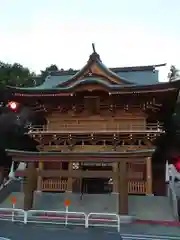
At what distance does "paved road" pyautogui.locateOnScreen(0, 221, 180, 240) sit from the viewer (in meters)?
9.26

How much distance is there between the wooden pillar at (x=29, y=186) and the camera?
13.1m

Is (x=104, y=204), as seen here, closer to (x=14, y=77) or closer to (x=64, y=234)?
(x=64, y=234)

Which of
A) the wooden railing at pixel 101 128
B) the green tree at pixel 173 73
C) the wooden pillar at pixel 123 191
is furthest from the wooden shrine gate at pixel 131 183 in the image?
the green tree at pixel 173 73

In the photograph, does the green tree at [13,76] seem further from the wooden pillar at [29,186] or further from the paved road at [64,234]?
the paved road at [64,234]

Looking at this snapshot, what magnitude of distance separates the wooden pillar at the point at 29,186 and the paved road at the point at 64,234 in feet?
7.36

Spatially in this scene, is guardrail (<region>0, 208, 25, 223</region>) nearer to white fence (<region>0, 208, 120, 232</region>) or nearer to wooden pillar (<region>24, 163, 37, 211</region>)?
white fence (<region>0, 208, 120, 232</region>)

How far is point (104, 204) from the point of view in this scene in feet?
47.5

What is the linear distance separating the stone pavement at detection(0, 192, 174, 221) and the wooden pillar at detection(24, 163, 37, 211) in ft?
4.09

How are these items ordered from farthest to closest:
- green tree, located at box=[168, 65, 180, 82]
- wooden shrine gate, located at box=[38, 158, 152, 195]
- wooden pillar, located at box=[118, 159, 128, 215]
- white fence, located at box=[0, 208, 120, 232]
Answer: green tree, located at box=[168, 65, 180, 82]
wooden shrine gate, located at box=[38, 158, 152, 195]
wooden pillar, located at box=[118, 159, 128, 215]
white fence, located at box=[0, 208, 120, 232]

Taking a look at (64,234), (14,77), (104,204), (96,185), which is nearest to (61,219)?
(64,234)

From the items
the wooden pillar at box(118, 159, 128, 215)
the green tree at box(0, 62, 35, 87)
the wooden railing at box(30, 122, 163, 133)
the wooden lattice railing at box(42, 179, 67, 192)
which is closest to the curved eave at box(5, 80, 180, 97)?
the wooden railing at box(30, 122, 163, 133)

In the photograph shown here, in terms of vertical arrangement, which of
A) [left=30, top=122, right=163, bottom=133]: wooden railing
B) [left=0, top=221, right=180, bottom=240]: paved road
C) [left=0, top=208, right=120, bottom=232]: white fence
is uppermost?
[left=30, top=122, right=163, bottom=133]: wooden railing

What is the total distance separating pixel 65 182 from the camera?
54.7 feet

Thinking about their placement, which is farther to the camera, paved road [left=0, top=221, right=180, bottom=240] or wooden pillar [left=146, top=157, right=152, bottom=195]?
wooden pillar [left=146, top=157, right=152, bottom=195]
